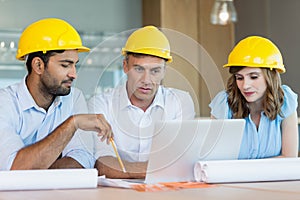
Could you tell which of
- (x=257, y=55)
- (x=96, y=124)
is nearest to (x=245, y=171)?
(x=96, y=124)

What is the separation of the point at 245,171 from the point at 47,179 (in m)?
0.64

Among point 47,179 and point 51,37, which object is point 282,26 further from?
point 47,179

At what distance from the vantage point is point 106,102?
8.02ft

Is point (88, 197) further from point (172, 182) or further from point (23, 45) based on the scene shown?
point (23, 45)

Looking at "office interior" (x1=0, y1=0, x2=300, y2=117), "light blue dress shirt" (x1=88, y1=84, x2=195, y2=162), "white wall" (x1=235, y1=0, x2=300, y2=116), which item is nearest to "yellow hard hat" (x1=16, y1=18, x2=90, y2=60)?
"light blue dress shirt" (x1=88, y1=84, x2=195, y2=162)

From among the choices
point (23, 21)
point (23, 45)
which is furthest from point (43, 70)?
point (23, 21)

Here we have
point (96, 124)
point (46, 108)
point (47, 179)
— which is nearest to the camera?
point (47, 179)

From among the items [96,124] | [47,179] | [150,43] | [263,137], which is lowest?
[263,137]

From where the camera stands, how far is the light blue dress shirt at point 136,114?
243 centimetres

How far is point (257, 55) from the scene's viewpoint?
2738mm

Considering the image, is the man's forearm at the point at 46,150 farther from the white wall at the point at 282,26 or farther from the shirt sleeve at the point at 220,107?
the white wall at the point at 282,26

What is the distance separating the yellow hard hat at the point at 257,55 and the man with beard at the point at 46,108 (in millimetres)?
726

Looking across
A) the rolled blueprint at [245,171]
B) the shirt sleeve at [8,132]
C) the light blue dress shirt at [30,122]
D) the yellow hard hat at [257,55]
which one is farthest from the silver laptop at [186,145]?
the yellow hard hat at [257,55]

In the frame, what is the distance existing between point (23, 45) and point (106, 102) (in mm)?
460
